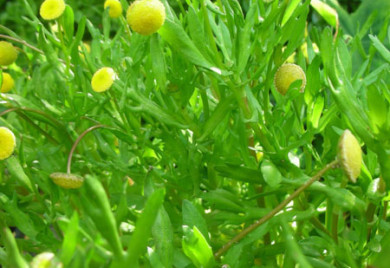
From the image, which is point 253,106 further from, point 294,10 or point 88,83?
point 88,83

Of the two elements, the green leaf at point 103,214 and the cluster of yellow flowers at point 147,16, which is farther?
the cluster of yellow flowers at point 147,16

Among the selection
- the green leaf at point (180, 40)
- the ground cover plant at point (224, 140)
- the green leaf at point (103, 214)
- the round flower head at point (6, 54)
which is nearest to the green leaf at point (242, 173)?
the ground cover plant at point (224, 140)

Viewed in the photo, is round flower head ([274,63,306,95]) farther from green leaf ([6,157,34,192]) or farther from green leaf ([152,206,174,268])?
green leaf ([6,157,34,192])

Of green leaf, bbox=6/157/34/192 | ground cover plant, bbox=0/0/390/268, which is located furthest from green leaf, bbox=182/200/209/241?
green leaf, bbox=6/157/34/192

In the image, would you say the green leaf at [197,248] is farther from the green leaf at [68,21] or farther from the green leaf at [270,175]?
the green leaf at [68,21]

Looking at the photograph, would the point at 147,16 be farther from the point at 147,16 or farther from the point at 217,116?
the point at 217,116

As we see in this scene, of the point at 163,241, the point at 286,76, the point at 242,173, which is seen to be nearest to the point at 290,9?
the point at 286,76

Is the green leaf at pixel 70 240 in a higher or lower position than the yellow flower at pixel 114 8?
lower
